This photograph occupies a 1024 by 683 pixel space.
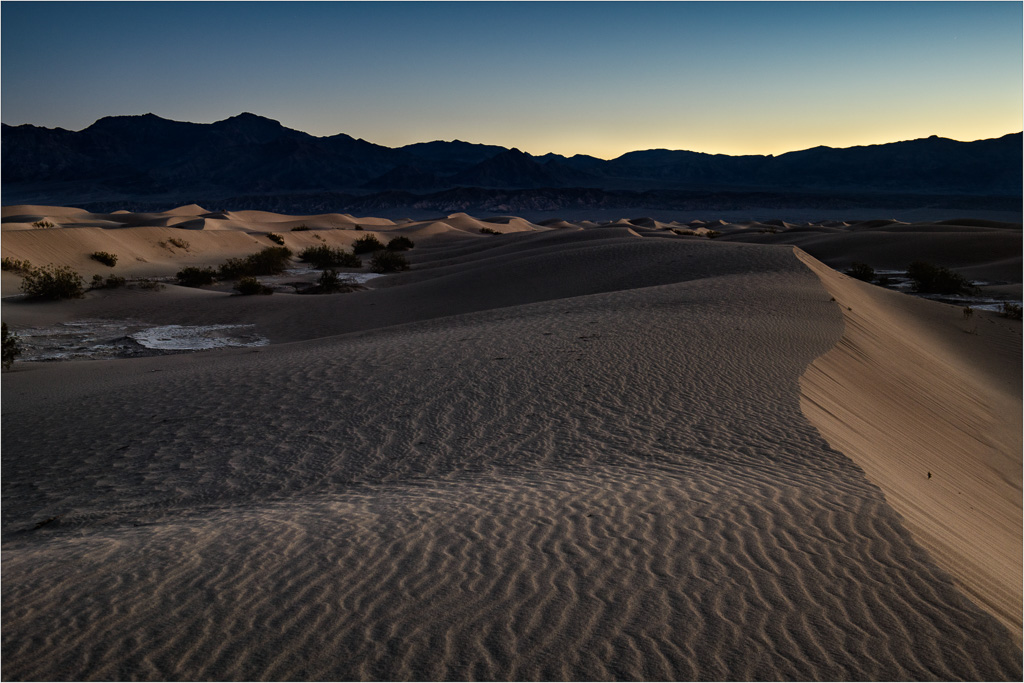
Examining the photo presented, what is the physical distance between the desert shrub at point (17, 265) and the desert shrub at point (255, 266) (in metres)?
6.39

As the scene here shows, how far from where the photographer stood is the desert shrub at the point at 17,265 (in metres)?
24.8

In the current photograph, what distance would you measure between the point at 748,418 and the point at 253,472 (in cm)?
510

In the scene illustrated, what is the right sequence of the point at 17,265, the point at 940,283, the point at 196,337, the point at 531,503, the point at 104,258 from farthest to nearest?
the point at 104,258, the point at 17,265, the point at 940,283, the point at 196,337, the point at 531,503

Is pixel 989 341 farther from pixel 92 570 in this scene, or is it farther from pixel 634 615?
pixel 92 570

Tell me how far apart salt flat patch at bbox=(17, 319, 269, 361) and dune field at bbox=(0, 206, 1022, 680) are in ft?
0.84

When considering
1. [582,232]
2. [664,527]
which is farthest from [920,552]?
[582,232]

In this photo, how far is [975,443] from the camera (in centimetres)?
896

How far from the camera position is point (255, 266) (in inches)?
1168

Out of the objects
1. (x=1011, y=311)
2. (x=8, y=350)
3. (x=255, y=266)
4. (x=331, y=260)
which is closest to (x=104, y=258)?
(x=255, y=266)

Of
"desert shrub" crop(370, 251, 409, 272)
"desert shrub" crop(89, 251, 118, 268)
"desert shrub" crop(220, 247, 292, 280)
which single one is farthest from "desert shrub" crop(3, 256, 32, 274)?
"desert shrub" crop(370, 251, 409, 272)

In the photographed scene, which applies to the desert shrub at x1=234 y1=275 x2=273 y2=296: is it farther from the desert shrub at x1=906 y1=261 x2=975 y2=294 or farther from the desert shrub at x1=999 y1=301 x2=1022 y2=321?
the desert shrub at x1=906 y1=261 x2=975 y2=294

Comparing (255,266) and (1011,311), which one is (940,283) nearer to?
(1011,311)

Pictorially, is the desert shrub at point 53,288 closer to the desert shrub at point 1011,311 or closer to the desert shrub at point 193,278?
the desert shrub at point 193,278

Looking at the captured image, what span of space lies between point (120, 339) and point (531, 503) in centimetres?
1397
